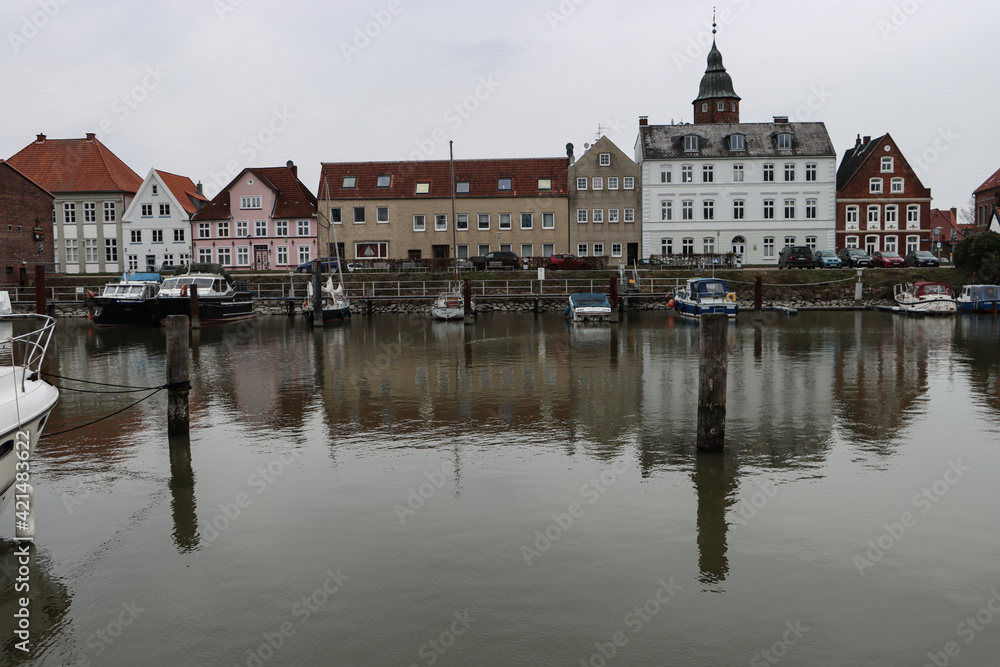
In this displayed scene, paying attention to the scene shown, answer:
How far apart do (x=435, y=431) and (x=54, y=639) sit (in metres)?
9.21

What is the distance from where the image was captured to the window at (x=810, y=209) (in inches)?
2677

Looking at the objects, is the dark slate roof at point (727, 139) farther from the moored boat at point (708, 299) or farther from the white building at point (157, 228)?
the white building at point (157, 228)

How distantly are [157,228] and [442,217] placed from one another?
83.2 ft

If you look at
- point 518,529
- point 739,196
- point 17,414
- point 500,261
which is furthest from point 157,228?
point 518,529

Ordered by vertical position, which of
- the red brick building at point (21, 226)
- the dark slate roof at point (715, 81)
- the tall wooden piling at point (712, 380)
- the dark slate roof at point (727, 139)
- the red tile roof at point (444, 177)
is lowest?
the tall wooden piling at point (712, 380)

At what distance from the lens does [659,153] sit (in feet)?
224

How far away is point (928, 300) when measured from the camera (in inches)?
1855

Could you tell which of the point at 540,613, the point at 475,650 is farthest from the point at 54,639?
the point at 540,613

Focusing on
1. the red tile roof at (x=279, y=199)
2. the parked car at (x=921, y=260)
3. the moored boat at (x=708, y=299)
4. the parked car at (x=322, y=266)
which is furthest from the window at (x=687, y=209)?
the red tile roof at (x=279, y=199)

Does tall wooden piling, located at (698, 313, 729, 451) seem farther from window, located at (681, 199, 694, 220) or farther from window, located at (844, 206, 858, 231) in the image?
window, located at (844, 206, 858, 231)

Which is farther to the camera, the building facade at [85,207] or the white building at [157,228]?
the building facade at [85,207]

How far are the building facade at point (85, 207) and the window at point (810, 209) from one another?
196ft

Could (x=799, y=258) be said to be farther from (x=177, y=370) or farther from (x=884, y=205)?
(x=177, y=370)

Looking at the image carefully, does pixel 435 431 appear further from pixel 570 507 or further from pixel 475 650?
pixel 475 650
